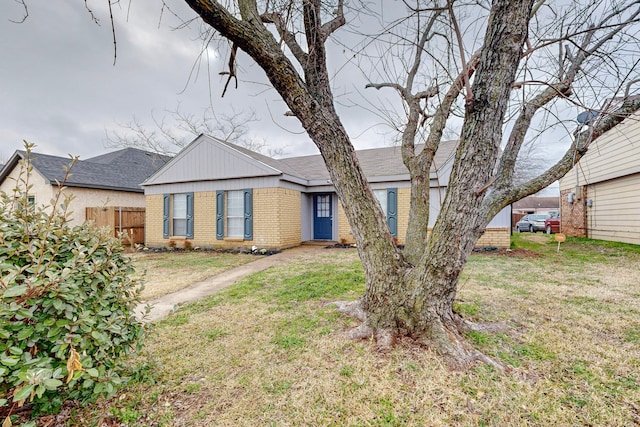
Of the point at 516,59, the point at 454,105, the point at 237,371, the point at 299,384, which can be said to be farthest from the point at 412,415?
the point at 454,105

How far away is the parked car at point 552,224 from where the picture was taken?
16.5 meters

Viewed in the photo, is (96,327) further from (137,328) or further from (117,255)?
(117,255)

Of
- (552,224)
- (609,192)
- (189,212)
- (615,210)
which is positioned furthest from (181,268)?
(552,224)

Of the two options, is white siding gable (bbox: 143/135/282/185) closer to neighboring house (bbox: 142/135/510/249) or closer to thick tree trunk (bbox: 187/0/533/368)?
neighboring house (bbox: 142/135/510/249)

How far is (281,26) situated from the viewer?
3.04 meters

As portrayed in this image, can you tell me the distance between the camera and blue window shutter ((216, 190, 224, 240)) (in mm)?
10305

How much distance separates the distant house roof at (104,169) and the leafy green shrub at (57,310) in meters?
10.9

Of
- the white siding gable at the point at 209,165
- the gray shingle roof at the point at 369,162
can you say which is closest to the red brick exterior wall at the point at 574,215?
the gray shingle roof at the point at 369,162

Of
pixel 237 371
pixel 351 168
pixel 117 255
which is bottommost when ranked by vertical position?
pixel 237 371

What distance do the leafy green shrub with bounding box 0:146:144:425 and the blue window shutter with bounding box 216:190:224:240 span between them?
8371mm

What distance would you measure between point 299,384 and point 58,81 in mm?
11708

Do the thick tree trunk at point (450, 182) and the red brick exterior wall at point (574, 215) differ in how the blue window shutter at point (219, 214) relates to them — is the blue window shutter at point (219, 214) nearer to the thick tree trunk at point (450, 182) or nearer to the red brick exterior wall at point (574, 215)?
the thick tree trunk at point (450, 182)

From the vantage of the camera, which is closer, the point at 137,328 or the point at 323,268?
the point at 137,328

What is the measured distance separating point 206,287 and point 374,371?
406cm
